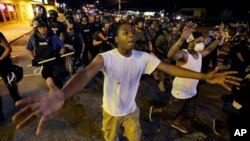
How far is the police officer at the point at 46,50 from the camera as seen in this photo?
4.60 meters

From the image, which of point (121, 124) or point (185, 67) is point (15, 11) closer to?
point (185, 67)

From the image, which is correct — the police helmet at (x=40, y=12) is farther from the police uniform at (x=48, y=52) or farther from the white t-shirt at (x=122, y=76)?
the white t-shirt at (x=122, y=76)

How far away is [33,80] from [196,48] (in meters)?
5.46

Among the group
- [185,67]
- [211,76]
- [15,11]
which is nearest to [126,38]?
[211,76]

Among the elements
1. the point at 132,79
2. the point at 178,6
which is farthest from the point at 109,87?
the point at 178,6

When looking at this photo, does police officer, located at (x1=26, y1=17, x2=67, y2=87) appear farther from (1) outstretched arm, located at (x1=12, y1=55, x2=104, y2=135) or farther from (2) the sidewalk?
(2) the sidewalk

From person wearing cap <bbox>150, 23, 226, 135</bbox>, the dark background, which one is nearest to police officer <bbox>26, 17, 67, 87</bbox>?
person wearing cap <bbox>150, 23, 226, 135</bbox>

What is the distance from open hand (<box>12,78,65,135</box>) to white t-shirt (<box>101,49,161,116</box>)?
2.66 feet

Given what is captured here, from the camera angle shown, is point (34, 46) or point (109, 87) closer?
point (109, 87)

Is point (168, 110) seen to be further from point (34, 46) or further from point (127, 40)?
point (34, 46)

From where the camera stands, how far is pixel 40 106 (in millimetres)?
1606

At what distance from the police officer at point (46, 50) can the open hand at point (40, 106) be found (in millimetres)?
3158

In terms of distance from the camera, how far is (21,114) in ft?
5.08

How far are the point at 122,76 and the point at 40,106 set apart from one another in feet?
3.47
